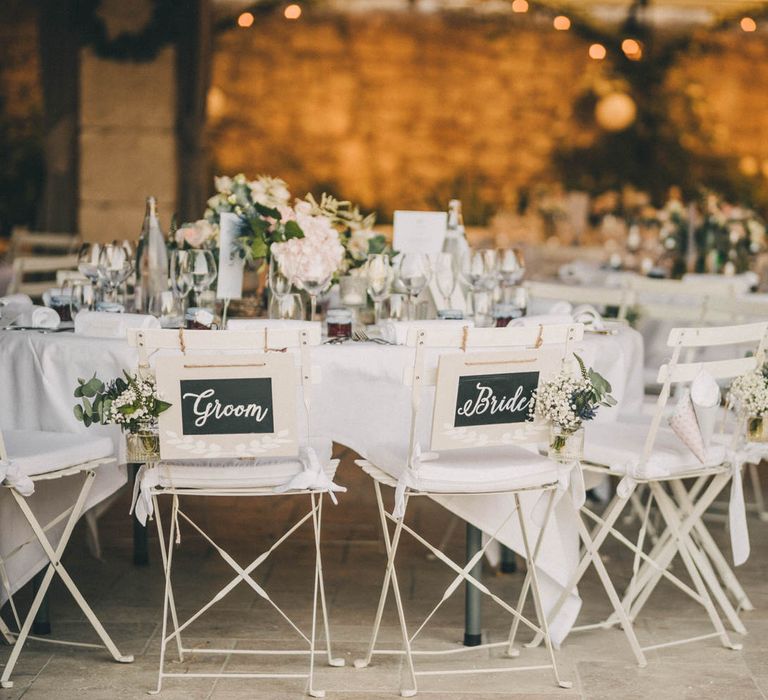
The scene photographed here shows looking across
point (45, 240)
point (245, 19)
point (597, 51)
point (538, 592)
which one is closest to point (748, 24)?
point (597, 51)

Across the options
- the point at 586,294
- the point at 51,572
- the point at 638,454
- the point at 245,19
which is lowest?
the point at 51,572

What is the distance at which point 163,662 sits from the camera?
3.22 meters

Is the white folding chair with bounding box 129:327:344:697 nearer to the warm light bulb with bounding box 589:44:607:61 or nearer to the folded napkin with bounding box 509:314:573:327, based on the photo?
the folded napkin with bounding box 509:314:573:327

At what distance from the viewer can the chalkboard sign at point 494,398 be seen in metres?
3.09

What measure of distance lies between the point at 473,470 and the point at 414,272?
0.92m

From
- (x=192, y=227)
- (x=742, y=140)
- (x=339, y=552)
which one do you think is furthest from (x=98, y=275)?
(x=742, y=140)

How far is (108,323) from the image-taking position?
3428 mm

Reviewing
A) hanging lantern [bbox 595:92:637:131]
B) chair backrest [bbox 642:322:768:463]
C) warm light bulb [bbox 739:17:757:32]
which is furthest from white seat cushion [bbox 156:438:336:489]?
warm light bulb [bbox 739:17:757:32]

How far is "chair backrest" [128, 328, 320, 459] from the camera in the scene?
2.96 m

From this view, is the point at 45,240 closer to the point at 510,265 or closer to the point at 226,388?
the point at 510,265

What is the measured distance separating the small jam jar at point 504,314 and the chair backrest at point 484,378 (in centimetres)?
74

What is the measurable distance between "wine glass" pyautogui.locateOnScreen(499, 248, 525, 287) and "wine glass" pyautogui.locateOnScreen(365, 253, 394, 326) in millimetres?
524

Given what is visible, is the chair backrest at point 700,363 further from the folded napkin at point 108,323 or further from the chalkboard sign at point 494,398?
the folded napkin at point 108,323

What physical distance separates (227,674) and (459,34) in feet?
32.2
